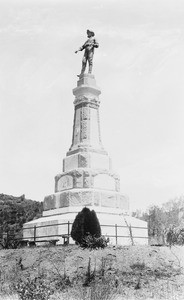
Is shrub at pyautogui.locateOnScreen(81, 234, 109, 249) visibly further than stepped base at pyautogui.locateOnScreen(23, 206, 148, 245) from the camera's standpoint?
No

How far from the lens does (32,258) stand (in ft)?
48.0

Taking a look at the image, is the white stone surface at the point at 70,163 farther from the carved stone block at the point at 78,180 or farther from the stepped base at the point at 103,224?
the stepped base at the point at 103,224

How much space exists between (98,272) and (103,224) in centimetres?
491

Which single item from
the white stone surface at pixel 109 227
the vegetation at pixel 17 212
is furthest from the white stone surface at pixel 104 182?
the vegetation at pixel 17 212

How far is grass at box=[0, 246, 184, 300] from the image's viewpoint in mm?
11609

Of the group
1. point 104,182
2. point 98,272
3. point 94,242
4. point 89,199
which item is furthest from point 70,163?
point 98,272

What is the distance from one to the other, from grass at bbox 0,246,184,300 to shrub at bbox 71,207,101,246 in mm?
593

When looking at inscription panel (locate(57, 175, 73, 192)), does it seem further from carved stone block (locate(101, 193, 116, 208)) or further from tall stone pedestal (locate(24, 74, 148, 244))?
carved stone block (locate(101, 193, 116, 208))

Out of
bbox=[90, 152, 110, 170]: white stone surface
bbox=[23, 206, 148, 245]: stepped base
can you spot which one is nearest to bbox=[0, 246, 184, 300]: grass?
bbox=[23, 206, 148, 245]: stepped base

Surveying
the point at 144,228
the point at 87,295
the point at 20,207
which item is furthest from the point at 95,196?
the point at 20,207

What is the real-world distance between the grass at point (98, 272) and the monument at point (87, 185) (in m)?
2.68

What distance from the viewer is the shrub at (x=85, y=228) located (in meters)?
15.0

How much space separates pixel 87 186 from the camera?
19391mm

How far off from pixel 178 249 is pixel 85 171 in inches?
247
